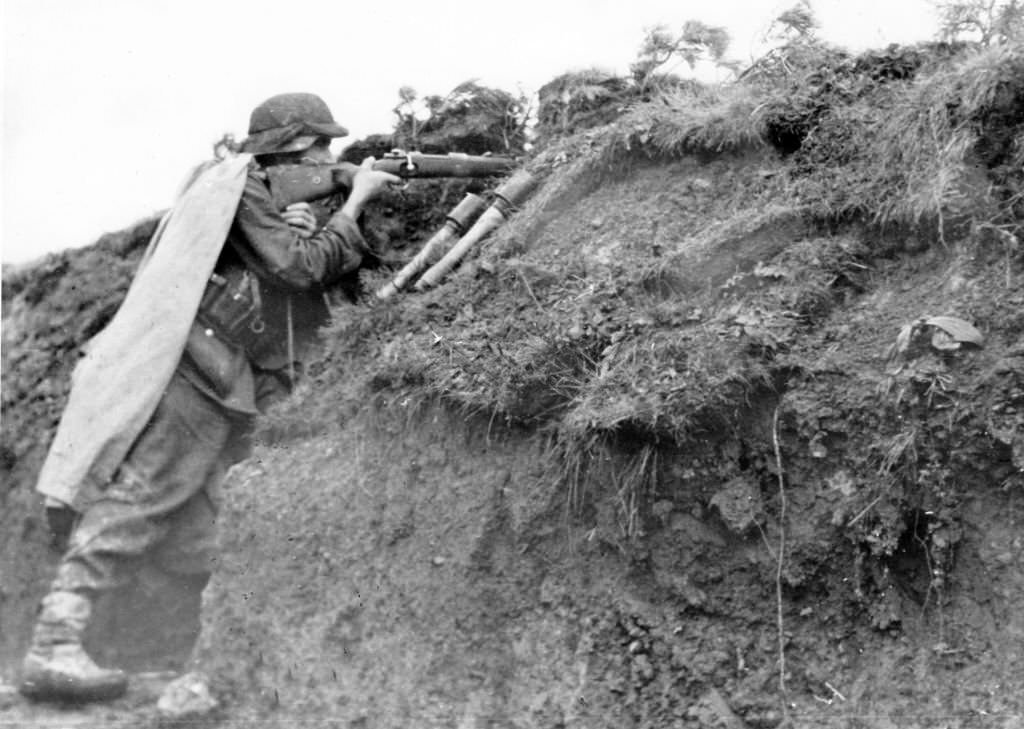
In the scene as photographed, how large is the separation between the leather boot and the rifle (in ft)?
7.35

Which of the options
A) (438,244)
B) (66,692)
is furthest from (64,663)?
(438,244)

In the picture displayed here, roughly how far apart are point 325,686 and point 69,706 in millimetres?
1371

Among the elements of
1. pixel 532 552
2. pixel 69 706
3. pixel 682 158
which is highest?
pixel 682 158

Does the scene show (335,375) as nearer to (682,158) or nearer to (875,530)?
(682,158)

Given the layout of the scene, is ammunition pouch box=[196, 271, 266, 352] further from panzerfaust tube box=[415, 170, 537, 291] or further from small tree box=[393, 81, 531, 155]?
small tree box=[393, 81, 531, 155]

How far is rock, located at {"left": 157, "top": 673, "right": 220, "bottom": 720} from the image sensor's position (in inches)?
235

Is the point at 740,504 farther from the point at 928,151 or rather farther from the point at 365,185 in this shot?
the point at 365,185

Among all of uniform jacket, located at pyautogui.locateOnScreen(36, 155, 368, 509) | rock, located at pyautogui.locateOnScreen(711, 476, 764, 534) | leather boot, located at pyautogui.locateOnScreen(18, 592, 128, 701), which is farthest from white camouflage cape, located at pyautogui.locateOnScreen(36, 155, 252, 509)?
rock, located at pyautogui.locateOnScreen(711, 476, 764, 534)

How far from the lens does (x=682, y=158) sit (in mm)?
6688

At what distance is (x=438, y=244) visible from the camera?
7.17 metres

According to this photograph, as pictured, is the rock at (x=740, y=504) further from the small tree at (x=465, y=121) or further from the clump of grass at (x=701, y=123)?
the small tree at (x=465, y=121)

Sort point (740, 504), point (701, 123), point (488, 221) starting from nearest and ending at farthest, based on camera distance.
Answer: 1. point (740, 504)
2. point (701, 123)
3. point (488, 221)

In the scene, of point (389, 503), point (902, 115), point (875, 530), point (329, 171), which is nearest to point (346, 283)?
point (329, 171)

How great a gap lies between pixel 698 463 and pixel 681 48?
3.02 m
